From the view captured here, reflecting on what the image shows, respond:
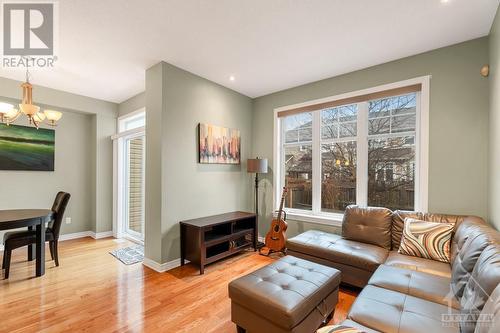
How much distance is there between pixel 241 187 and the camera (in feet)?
13.8

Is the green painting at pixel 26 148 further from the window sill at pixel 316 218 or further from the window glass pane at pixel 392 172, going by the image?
the window glass pane at pixel 392 172

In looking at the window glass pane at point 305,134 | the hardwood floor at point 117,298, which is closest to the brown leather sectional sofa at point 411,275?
the hardwood floor at point 117,298

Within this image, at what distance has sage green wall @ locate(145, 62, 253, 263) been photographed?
3.00 m

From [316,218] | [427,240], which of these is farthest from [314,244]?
[427,240]

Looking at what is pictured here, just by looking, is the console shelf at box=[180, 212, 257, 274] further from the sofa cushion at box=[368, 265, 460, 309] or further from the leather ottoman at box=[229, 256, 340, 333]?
the sofa cushion at box=[368, 265, 460, 309]

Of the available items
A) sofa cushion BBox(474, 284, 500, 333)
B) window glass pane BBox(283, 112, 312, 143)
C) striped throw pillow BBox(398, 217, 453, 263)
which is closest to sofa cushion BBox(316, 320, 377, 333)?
sofa cushion BBox(474, 284, 500, 333)

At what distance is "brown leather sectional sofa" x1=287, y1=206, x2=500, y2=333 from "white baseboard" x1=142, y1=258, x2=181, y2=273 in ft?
5.21

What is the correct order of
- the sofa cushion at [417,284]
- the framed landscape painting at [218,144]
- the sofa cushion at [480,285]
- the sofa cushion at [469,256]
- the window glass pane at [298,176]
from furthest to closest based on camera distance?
the window glass pane at [298,176] → the framed landscape painting at [218,144] → the sofa cushion at [417,284] → the sofa cushion at [469,256] → the sofa cushion at [480,285]

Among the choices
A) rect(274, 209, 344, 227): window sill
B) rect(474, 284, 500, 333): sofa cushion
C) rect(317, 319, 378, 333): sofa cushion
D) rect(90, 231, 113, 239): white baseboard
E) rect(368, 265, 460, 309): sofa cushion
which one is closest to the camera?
rect(474, 284, 500, 333): sofa cushion

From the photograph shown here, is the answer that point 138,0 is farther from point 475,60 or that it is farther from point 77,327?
point 475,60

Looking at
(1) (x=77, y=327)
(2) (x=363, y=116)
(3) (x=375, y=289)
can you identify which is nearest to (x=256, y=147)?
(2) (x=363, y=116)

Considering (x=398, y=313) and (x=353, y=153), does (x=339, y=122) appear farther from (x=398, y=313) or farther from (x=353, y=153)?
(x=398, y=313)
